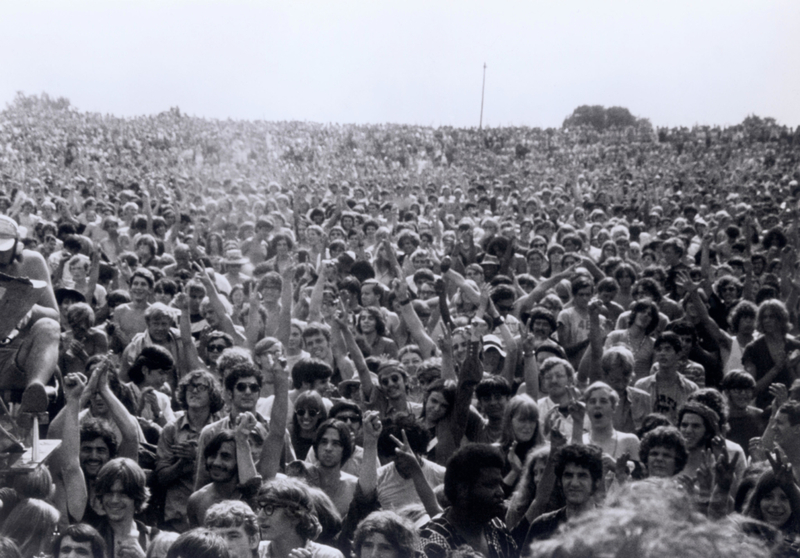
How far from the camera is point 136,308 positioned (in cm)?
651

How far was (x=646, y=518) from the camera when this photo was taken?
1233 millimetres

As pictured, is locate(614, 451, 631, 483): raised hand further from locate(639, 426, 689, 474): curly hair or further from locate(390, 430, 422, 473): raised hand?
locate(390, 430, 422, 473): raised hand

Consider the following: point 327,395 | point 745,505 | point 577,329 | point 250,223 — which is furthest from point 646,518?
point 250,223

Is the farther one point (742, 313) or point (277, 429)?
point (742, 313)

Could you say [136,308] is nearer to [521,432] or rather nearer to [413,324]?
[413,324]

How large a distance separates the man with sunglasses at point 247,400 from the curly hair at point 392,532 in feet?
3.82

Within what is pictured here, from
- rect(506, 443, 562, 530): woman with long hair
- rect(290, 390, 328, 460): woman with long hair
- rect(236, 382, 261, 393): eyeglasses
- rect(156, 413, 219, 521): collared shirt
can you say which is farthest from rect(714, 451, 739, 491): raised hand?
rect(156, 413, 219, 521): collared shirt

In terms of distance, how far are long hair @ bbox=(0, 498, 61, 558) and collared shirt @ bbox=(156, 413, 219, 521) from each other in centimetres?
64

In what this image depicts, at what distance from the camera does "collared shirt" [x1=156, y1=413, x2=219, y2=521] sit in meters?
4.06

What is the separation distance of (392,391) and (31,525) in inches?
82.2

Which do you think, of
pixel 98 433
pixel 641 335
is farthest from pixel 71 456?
pixel 641 335

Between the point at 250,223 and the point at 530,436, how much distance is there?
239 inches

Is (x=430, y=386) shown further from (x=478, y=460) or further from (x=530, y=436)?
(x=478, y=460)

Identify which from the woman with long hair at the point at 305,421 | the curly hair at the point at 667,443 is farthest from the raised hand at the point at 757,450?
the woman with long hair at the point at 305,421
